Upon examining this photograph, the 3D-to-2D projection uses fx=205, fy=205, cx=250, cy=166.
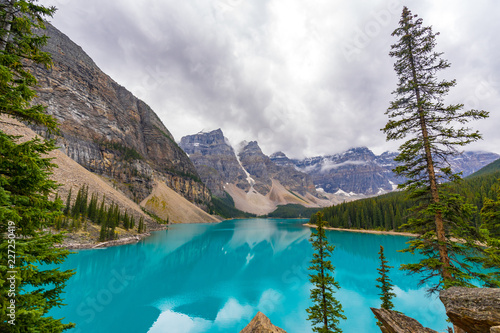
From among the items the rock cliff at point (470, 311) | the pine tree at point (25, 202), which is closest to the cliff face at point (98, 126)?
the pine tree at point (25, 202)

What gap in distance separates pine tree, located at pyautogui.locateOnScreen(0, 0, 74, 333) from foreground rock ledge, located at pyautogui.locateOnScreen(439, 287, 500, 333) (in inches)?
348

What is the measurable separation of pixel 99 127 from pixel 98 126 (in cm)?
73

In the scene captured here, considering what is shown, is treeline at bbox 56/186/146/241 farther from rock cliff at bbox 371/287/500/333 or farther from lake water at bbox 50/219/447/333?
rock cliff at bbox 371/287/500/333

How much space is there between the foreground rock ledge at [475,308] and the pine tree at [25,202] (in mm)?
8836

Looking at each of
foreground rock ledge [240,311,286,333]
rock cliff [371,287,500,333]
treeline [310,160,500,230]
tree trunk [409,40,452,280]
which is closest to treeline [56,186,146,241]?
foreground rock ledge [240,311,286,333]

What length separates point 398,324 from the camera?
559cm

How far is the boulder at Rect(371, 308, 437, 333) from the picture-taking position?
17.6ft

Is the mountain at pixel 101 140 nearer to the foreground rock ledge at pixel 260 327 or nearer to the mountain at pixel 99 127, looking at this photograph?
the mountain at pixel 99 127

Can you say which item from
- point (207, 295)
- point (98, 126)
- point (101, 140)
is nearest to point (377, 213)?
point (207, 295)

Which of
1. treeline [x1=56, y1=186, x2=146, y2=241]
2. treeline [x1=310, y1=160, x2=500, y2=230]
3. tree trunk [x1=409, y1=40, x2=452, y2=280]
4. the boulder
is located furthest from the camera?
treeline [x1=310, y1=160, x2=500, y2=230]

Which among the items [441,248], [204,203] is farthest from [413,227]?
[204,203]

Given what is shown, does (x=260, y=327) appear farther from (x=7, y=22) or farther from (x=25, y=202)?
(x=7, y=22)

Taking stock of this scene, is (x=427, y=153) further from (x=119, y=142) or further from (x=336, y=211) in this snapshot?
(x=119, y=142)

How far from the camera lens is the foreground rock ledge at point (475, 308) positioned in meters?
4.23
